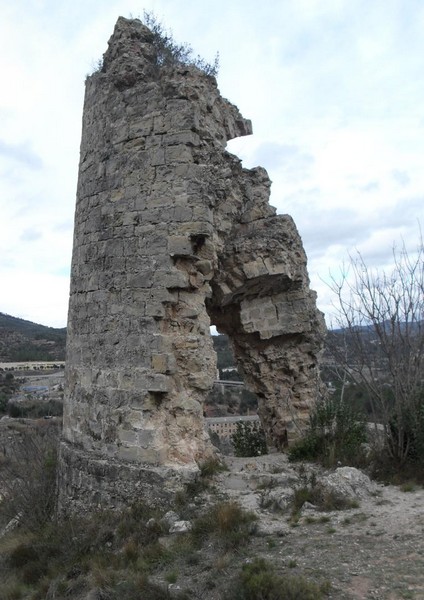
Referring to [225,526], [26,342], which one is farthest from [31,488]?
[26,342]

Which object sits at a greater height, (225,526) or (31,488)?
(225,526)

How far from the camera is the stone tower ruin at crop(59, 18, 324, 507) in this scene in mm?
5332

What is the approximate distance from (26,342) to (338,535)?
55715 mm

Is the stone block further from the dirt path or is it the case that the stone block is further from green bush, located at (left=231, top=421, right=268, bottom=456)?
green bush, located at (left=231, top=421, right=268, bottom=456)

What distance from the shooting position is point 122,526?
4828 mm

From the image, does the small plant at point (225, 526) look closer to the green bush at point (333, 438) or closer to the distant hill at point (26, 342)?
the green bush at point (333, 438)

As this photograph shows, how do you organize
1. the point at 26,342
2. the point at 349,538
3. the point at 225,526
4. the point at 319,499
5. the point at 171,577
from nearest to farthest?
the point at 171,577 < the point at 349,538 < the point at 225,526 < the point at 319,499 < the point at 26,342

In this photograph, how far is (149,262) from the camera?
18.0 ft

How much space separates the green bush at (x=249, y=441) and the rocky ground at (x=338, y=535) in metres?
3.00

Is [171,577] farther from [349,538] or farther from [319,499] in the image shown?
[319,499]

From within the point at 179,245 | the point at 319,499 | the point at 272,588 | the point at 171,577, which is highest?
the point at 179,245

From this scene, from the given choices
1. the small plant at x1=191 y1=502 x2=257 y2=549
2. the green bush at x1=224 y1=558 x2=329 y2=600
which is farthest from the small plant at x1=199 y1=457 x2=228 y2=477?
the green bush at x1=224 y1=558 x2=329 y2=600

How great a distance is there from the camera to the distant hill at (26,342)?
51078mm

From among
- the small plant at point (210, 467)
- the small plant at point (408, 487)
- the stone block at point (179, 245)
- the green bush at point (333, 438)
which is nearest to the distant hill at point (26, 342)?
the green bush at point (333, 438)
